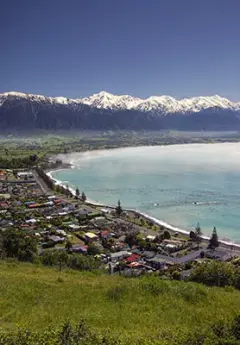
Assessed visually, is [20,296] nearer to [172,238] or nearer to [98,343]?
[98,343]

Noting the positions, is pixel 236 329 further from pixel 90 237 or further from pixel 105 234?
pixel 105 234

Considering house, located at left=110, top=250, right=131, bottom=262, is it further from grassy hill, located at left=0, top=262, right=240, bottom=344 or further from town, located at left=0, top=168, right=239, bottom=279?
grassy hill, located at left=0, top=262, right=240, bottom=344

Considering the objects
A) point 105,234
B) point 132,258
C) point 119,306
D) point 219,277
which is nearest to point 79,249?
point 132,258

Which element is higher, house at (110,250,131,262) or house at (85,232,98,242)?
house at (110,250,131,262)

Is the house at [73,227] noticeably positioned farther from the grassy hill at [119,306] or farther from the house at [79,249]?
the grassy hill at [119,306]

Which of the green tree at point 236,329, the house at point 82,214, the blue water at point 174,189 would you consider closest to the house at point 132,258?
the blue water at point 174,189

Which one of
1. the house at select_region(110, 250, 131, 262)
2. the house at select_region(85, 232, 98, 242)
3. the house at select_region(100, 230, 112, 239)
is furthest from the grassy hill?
the house at select_region(100, 230, 112, 239)
